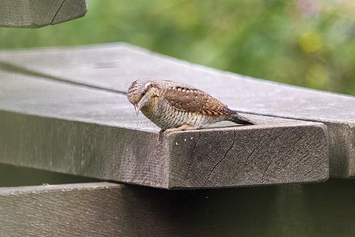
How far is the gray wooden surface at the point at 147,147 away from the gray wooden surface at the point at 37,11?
0.52 m

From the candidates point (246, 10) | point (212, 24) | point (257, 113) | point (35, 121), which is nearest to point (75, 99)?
point (35, 121)

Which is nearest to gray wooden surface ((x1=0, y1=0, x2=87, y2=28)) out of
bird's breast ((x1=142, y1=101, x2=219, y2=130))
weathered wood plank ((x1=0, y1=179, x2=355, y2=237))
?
bird's breast ((x1=142, y1=101, x2=219, y2=130))

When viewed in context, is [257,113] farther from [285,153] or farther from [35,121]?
[35,121]

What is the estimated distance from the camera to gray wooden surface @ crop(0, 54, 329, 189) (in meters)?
1.83

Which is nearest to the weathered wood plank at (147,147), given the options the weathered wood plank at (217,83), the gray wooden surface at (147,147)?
the gray wooden surface at (147,147)

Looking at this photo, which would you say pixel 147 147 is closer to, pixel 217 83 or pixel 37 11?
pixel 37 11

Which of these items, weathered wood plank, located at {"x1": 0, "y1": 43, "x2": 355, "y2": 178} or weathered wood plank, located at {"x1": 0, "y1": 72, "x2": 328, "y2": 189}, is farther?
weathered wood plank, located at {"x1": 0, "y1": 43, "x2": 355, "y2": 178}

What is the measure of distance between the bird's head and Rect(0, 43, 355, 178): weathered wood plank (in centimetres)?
72

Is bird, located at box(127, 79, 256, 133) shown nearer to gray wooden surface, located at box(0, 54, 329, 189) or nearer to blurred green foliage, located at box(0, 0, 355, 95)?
gray wooden surface, located at box(0, 54, 329, 189)

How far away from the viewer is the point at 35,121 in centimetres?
264

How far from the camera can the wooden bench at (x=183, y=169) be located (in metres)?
1.85

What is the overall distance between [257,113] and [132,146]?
0.74 meters

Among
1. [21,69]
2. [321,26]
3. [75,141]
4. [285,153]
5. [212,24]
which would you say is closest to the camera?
[285,153]

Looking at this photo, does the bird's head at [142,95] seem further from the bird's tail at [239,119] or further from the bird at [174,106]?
the bird's tail at [239,119]
